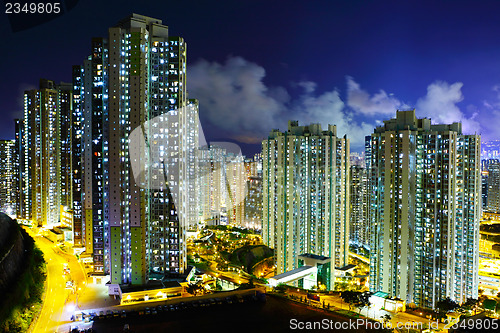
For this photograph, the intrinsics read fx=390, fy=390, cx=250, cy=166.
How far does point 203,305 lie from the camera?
27.7 ft

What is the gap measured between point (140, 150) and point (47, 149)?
1039 centimetres

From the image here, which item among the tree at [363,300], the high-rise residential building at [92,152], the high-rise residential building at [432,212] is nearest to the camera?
the tree at [363,300]

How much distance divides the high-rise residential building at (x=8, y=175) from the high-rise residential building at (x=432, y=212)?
2058cm

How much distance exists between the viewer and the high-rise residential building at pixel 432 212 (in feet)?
35.2

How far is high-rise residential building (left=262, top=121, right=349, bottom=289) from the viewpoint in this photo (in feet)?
48.1

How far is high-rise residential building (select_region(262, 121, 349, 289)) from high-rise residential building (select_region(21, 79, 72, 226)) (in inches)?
392

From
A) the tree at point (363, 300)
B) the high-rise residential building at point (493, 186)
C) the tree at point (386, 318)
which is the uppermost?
the high-rise residential building at point (493, 186)

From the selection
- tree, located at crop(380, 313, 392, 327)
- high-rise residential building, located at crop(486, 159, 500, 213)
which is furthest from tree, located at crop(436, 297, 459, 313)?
high-rise residential building, located at crop(486, 159, 500, 213)

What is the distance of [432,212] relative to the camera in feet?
35.3

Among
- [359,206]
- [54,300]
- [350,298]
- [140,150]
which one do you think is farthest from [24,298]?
[359,206]

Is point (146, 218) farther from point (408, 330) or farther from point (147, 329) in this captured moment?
point (408, 330)

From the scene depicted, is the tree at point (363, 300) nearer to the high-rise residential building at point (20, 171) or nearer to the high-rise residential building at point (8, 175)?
the high-rise residential building at point (20, 171)

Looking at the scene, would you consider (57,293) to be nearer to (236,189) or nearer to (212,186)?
(212,186)

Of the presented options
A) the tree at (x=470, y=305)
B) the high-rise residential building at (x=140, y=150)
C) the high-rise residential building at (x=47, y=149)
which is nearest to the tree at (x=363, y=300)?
the tree at (x=470, y=305)
